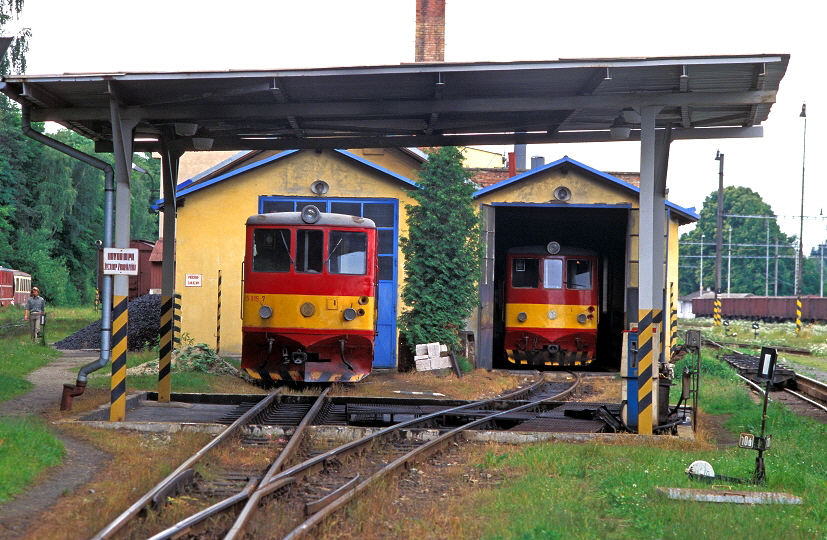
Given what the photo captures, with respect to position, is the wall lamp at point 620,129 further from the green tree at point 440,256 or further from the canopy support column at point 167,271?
the green tree at point 440,256

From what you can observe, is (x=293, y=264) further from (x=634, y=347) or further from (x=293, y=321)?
(x=634, y=347)

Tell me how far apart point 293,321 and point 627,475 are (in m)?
7.36

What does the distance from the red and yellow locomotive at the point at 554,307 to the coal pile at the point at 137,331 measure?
9137 millimetres

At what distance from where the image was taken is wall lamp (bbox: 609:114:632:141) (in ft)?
38.2

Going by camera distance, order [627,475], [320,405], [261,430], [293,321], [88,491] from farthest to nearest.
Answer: [293,321], [320,405], [261,430], [627,475], [88,491]

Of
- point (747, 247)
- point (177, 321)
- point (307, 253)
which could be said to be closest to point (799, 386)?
point (307, 253)

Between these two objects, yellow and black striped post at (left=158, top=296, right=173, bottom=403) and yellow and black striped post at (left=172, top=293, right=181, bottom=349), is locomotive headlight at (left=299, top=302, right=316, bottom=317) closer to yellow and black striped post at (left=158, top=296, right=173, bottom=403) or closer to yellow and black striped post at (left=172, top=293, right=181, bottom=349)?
yellow and black striped post at (left=158, top=296, right=173, bottom=403)

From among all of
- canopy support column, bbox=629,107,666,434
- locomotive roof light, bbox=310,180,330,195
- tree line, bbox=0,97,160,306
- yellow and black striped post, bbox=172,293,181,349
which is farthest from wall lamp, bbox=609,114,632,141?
tree line, bbox=0,97,160,306

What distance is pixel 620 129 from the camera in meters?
11.6

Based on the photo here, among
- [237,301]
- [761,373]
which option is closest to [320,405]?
[761,373]

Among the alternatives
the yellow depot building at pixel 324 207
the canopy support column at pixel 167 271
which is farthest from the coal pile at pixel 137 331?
the canopy support column at pixel 167 271

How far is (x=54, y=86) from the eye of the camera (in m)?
9.92

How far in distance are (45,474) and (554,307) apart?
15267 millimetres

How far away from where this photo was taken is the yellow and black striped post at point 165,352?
486 inches
